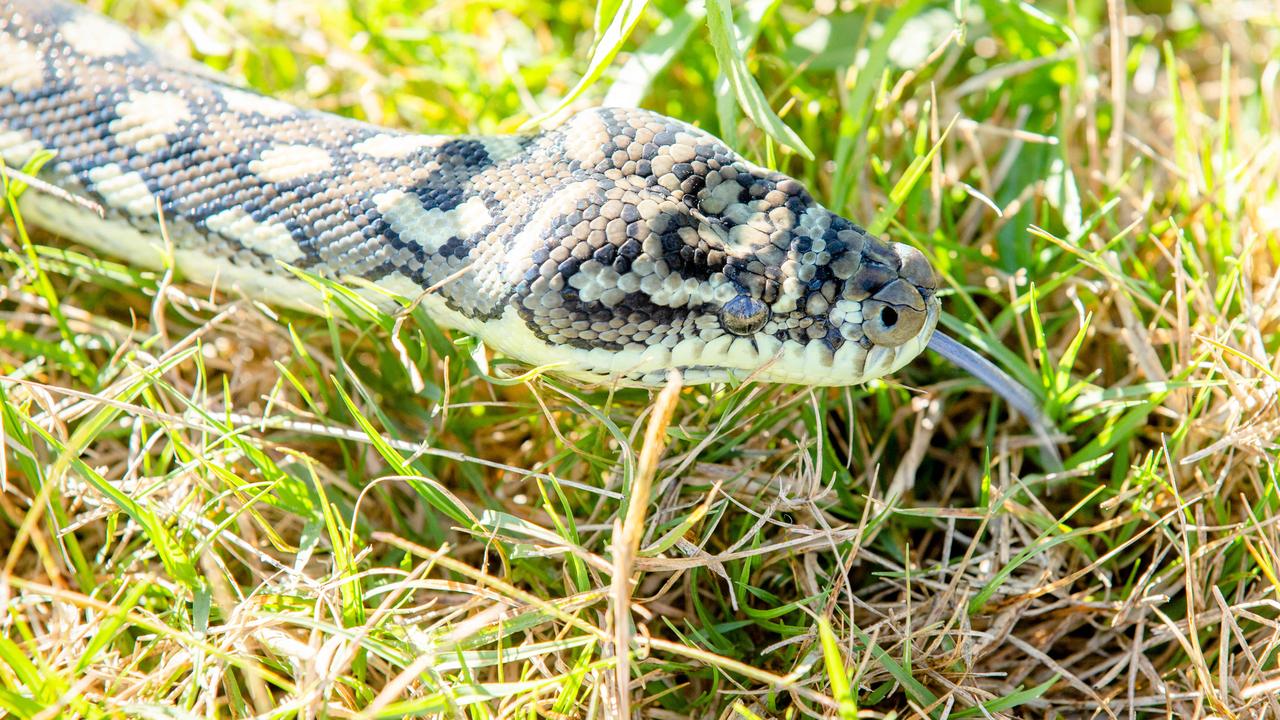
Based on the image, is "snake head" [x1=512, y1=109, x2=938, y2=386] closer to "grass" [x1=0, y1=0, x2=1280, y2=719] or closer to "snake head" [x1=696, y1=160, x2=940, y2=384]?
"snake head" [x1=696, y1=160, x2=940, y2=384]

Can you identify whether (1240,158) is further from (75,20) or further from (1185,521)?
(75,20)

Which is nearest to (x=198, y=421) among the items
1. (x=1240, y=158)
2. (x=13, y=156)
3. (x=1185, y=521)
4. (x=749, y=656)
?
(x=13, y=156)

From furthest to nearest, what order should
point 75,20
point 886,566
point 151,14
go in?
point 151,14 → point 75,20 → point 886,566

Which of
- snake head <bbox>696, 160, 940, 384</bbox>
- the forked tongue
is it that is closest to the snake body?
snake head <bbox>696, 160, 940, 384</bbox>

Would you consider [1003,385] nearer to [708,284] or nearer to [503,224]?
[708,284]

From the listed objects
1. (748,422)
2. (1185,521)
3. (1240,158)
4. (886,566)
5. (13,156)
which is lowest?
(886,566)

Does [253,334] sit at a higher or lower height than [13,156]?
lower

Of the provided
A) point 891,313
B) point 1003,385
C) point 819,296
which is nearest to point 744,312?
point 819,296
